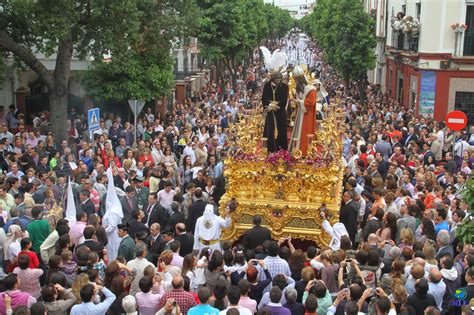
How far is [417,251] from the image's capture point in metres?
9.20

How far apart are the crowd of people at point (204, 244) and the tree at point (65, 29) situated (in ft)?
10.1

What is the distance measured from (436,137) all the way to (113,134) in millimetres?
9595

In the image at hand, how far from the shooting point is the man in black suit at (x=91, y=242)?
9566 mm

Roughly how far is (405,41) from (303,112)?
21.2 m

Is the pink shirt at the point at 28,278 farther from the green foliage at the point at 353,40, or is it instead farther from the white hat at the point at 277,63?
the green foliage at the point at 353,40

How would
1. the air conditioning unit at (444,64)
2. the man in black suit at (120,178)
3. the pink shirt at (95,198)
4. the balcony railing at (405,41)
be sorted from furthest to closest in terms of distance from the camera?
the balcony railing at (405,41) → the air conditioning unit at (444,64) → the man in black suit at (120,178) → the pink shirt at (95,198)

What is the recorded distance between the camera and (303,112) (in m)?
14.1

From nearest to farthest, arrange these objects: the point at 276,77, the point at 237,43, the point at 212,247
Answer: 1. the point at 212,247
2. the point at 276,77
3. the point at 237,43

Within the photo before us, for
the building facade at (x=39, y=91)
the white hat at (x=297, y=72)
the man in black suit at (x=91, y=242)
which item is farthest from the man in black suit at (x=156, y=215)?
the building facade at (x=39, y=91)

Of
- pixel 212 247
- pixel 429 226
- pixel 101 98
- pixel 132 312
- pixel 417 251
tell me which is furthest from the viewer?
pixel 101 98

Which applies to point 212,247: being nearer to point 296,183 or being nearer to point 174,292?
point 296,183

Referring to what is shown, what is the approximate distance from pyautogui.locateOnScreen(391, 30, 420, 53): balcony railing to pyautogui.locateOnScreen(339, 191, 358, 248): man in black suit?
64.2ft

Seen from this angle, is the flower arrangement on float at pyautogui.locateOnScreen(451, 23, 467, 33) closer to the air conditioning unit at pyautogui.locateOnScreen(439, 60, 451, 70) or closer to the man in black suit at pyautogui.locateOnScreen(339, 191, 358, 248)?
the air conditioning unit at pyautogui.locateOnScreen(439, 60, 451, 70)

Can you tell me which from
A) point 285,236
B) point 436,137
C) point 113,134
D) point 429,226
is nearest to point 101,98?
point 113,134
